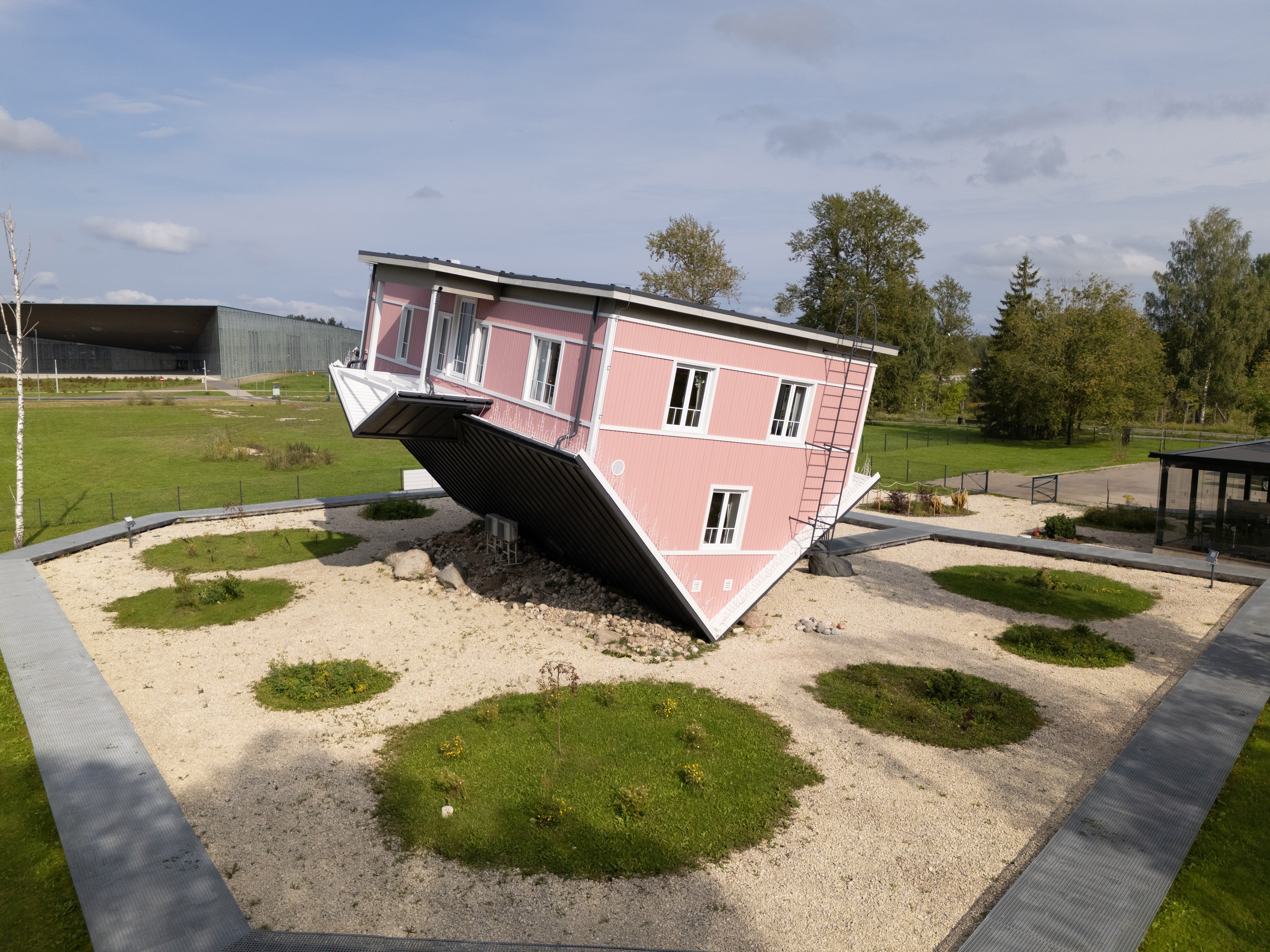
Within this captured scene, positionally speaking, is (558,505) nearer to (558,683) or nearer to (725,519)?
(725,519)

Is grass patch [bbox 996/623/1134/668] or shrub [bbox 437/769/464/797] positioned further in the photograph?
grass patch [bbox 996/623/1134/668]

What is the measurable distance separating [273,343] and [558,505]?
87713mm

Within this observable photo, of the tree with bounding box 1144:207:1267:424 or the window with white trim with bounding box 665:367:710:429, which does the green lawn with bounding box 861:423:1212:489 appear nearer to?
the tree with bounding box 1144:207:1267:424

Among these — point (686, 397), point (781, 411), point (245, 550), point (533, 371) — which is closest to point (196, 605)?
point (245, 550)

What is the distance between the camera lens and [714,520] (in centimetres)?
1812

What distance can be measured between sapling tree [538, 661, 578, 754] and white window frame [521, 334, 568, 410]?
536 cm

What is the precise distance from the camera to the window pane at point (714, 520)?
18.0 metres

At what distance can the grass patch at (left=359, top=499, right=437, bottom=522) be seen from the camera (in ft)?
100.0

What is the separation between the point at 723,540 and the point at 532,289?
7130mm

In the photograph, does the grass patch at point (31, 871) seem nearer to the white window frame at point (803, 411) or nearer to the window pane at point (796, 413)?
the white window frame at point (803, 411)

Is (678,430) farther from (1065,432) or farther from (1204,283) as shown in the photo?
(1204,283)

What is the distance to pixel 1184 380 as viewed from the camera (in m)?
72.9

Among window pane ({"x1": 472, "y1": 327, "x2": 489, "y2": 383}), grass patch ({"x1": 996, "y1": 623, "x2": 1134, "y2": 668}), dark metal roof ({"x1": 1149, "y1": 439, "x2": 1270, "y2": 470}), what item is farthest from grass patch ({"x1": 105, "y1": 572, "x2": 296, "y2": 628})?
dark metal roof ({"x1": 1149, "y1": 439, "x2": 1270, "y2": 470})

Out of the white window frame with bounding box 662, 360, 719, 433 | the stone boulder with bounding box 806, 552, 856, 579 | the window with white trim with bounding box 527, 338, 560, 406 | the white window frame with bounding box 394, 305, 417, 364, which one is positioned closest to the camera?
the white window frame with bounding box 662, 360, 719, 433
